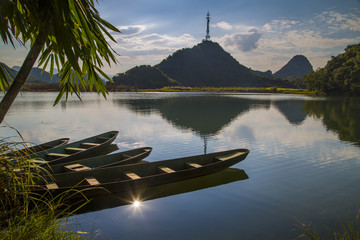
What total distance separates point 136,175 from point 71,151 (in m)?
4.14

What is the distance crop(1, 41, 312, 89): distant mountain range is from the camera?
14412 centimetres

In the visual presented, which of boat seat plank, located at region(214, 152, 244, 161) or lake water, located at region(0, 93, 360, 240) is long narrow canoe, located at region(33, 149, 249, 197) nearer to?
boat seat plank, located at region(214, 152, 244, 161)

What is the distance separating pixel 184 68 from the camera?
571ft

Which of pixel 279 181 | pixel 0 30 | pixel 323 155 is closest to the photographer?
pixel 0 30

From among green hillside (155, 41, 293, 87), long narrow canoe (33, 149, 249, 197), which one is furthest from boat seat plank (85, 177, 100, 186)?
green hillside (155, 41, 293, 87)

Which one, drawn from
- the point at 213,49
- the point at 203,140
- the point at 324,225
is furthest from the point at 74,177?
the point at 213,49

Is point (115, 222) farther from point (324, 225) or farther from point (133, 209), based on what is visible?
point (324, 225)

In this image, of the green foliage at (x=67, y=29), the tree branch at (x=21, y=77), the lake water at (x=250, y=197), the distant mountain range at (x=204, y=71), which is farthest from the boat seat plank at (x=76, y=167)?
the distant mountain range at (x=204, y=71)

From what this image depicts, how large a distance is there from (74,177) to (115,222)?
1678 mm

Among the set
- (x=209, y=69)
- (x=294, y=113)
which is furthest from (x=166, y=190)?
(x=209, y=69)

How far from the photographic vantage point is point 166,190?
7.33 metres

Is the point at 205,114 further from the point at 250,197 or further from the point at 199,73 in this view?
the point at 199,73

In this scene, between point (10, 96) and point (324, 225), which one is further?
point (324, 225)

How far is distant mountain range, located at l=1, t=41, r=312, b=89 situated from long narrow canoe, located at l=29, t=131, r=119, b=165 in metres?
129
